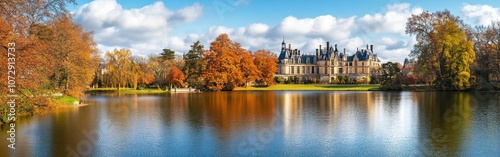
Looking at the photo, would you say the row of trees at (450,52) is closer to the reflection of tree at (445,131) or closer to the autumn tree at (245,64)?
the autumn tree at (245,64)

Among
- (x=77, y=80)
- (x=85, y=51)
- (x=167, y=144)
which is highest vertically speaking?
(x=85, y=51)

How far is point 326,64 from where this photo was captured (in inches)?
3438

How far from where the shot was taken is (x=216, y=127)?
14680mm

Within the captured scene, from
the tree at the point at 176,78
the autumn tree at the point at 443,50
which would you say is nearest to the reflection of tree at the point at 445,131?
the autumn tree at the point at 443,50

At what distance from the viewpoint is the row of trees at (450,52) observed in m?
43.1

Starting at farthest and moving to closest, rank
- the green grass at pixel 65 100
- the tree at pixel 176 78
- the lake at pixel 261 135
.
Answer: the tree at pixel 176 78
the green grass at pixel 65 100
the lake at pixel 261 135

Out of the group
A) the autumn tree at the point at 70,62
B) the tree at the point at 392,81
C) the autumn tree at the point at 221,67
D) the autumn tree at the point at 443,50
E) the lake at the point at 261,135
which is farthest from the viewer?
the autumn tree at the point at 221,67

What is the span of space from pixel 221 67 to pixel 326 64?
40610 mm

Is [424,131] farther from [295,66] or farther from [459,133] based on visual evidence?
[295,66]

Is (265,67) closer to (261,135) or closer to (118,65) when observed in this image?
(118,65)

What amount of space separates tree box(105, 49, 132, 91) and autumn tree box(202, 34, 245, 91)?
1006 cm

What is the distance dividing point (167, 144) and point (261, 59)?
5005 centimetres

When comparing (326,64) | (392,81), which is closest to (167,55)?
(326,64)

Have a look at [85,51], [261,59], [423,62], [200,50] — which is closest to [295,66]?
[261,59]
